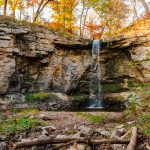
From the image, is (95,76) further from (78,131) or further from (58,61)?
(78,131)

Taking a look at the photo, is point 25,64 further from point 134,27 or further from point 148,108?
point 148,108

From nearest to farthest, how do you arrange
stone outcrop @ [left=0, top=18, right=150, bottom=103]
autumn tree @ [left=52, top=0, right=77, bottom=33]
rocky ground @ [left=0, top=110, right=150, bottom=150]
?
rocky ground @ [left=0, top=110, right=150, bottom=150], stone outcrop @ [left=0, top=18, right=150, bottom=103], autumn tree @ [left=52, top=0, right=77, bottom=33]

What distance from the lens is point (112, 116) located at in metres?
14.0

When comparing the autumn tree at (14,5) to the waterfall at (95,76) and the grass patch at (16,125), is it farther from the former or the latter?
the grass patch at (16,125)

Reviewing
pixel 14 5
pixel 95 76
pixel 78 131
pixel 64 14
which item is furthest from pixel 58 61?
pixel 78 131

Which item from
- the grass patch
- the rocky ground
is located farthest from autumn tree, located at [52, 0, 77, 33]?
the grass patch

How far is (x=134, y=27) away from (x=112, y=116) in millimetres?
9667

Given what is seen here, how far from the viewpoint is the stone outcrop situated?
17.1 m

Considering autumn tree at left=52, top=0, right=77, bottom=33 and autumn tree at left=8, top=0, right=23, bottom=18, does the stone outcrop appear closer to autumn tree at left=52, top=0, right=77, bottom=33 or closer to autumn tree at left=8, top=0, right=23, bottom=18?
autumn tree at left=52, top=0, right=77, bottom=33

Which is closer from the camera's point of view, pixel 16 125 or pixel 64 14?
pixel 16 125

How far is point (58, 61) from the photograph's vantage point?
20188mm

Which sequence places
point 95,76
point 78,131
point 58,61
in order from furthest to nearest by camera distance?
1. point 95,76
2. point 58,61
3. point 78,131

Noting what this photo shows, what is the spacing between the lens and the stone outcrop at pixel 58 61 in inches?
672

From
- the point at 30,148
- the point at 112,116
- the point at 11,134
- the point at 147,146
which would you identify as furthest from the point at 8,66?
the point at 147,146
